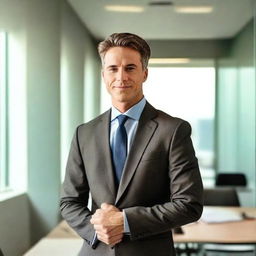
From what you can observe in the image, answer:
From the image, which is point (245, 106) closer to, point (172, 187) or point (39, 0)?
point (39, 0)

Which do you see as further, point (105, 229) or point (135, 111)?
point (135, 111)

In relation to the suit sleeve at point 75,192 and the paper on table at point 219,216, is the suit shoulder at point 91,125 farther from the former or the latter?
the paper on table at point 219,216

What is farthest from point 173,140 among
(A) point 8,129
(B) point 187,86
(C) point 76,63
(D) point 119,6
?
(B) point 187,86

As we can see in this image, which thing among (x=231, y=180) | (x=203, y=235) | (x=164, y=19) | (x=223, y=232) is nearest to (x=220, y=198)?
(x=223, y=232)

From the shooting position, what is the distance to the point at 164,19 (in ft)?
18.2

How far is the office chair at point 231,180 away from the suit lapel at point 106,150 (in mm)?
4445

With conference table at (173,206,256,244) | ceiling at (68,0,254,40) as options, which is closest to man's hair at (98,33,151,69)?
conference table at (173,206,256,244)

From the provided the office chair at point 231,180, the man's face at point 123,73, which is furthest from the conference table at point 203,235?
the office chair at point 231,180

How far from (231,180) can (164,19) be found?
226cm

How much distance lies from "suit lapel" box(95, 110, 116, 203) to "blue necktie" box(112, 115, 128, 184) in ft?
0.06

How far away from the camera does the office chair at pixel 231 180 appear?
18.0 ft

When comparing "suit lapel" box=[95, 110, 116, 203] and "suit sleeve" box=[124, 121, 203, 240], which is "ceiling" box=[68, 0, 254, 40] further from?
"suit sleeve" box=[124, 121, 203, 240]

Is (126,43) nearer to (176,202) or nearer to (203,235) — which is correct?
(176,202)

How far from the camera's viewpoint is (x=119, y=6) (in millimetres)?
5156
